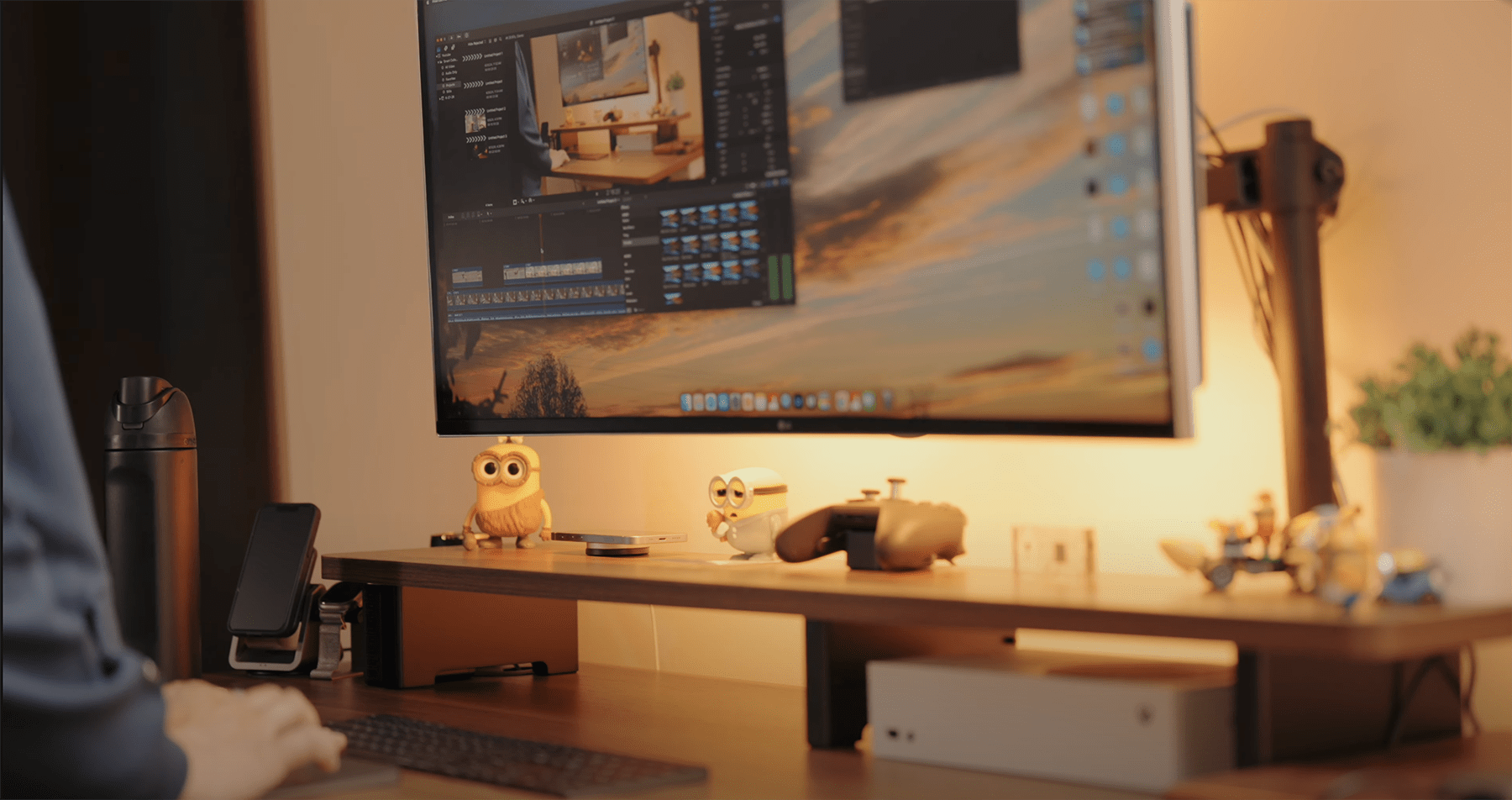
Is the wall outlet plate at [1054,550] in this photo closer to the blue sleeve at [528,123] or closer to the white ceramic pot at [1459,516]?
the white ceramic pot at [1459,516]

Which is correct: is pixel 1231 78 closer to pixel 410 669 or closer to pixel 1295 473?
pixel 1295 473

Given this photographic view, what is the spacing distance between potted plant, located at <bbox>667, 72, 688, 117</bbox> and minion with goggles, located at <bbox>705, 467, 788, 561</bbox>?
1.28 ft

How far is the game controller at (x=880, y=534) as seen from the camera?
4.37 ft

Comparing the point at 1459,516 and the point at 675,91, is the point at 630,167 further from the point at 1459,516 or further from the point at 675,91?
the point at 1459,516

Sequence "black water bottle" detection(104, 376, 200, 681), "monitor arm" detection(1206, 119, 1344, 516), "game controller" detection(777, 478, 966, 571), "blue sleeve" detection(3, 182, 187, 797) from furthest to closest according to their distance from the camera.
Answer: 1. "black water bottle" detection(104, 376, 200, 681)
2. "game controller" detection(777, 478, 966, 571)
3. "monitor arm" detection(1206, 119, 1344, 516)
4. "blue sleeve" detection(3, 182, 187, 797)

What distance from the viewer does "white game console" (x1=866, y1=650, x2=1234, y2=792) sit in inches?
40.6

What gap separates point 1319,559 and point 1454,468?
0.12 m

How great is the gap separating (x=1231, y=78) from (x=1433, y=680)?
1.95 ft

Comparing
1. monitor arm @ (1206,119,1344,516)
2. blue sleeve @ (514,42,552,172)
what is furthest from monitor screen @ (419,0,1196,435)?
monitor arm @ (1206,119,1344,516)

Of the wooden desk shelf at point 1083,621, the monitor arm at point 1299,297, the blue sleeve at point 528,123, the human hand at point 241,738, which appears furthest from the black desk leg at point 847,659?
the blue sleeve at point 528,123

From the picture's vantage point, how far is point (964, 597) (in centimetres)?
113

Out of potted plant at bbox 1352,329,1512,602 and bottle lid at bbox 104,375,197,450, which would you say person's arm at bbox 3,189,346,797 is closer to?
bottle lid at bbox 104,375,197,450

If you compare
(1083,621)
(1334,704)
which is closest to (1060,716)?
(1083,621)

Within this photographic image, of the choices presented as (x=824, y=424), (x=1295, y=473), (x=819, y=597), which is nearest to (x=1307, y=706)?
(x=1295, y=473)
